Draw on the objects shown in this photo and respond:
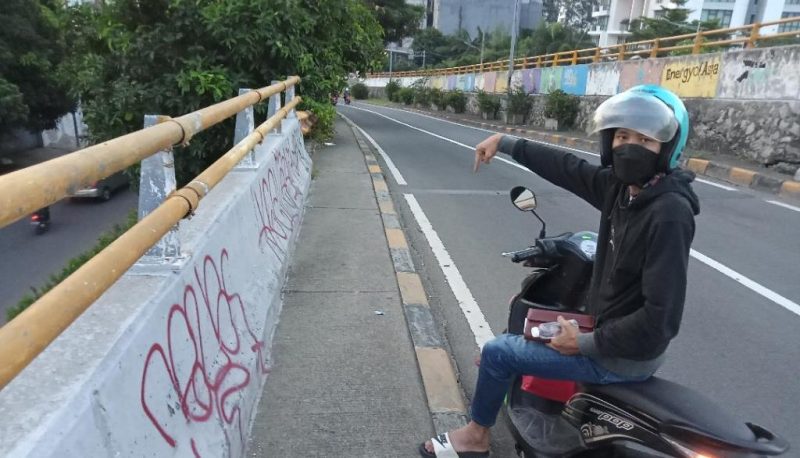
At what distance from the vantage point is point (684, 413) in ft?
6.14

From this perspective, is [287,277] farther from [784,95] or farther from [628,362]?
[784,95]

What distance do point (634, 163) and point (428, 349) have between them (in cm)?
204

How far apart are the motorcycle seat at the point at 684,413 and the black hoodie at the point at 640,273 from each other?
89mm

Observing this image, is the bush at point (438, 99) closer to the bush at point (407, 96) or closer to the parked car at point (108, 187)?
the bush at point (407, 96)

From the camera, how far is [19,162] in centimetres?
2462

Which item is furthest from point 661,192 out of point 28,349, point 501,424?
point 28,349

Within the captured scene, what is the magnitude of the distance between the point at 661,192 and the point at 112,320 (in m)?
1.79

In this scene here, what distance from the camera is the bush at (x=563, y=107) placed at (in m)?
21.6

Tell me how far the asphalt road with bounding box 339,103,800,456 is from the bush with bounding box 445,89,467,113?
24767 mm

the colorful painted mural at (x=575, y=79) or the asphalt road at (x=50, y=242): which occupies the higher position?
the colorful painted mural at (x=575, y=79)

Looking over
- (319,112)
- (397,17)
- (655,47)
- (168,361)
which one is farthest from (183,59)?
(397,17)

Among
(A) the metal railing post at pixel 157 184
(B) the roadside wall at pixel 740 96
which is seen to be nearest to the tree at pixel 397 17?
(B) the roadside wall at pixel 740 96

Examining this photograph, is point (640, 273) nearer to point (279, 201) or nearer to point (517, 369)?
point (517, 369)

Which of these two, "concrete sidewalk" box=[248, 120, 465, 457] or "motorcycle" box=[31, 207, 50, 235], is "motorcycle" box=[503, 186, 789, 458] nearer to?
"concrete sidewalk" box=[248, 120, 465, 457]
